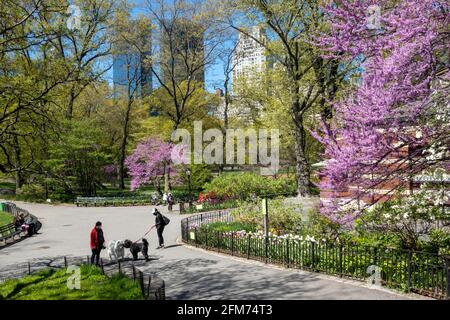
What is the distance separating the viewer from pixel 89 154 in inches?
1496

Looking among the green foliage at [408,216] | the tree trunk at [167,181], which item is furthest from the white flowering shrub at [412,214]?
the tree trunk at [167,181]

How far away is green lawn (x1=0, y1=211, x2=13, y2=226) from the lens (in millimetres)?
26663

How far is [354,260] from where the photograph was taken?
454 inches

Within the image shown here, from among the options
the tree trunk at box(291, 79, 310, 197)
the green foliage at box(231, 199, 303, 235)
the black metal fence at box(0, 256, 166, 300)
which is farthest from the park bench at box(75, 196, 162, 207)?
the black metal fence at box(0, 256, 166, 300)

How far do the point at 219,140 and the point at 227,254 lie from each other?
31.6 metres

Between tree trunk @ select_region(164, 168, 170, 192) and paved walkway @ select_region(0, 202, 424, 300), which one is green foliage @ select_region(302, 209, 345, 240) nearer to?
paved walkway @ select_region(0, 202, 424, 300)

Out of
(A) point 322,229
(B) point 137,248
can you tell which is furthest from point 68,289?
(A) point 322,229

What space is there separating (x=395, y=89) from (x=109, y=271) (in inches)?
365

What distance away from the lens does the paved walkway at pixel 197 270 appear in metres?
10.7

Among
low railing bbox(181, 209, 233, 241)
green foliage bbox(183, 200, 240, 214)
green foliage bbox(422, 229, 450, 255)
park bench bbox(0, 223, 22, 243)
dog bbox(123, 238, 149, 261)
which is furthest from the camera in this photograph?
green foliage bbox(183, 200, 240, 214)

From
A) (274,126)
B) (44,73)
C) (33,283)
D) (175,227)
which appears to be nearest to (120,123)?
(274,126)

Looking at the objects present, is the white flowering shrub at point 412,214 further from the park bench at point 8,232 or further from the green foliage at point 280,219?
the park bench at point 8,232

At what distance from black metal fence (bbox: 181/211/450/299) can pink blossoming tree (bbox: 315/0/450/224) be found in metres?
2.05

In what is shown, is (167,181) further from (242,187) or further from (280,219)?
(280,219)
